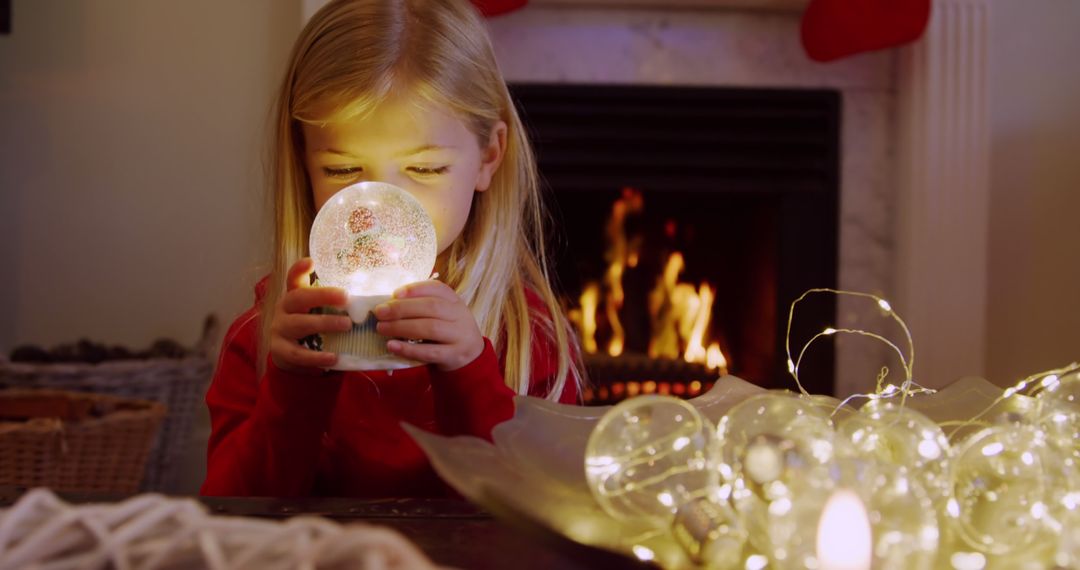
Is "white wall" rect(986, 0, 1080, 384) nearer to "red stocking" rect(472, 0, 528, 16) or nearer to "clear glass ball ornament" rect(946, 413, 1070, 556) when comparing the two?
"red stocking" rect(472, 0, 528, 16)

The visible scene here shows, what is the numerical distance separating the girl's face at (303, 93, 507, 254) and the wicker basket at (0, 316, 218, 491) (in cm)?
105

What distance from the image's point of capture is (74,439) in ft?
5.11

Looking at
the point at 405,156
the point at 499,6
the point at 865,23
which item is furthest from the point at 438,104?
the point at 865,23

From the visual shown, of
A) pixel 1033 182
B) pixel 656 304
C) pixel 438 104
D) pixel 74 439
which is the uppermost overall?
pixel 438 104

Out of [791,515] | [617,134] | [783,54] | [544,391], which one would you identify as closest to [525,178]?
[544,391]

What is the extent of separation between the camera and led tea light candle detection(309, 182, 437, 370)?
67 centimetres

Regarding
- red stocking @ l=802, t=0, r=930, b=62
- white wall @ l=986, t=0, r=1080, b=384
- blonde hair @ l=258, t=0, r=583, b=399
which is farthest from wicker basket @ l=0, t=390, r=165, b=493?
white wall @ l=986, t=0, r=1080, b=384

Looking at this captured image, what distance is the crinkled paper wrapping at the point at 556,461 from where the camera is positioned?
0.44 metres

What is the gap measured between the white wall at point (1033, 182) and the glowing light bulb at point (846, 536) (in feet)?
6.54

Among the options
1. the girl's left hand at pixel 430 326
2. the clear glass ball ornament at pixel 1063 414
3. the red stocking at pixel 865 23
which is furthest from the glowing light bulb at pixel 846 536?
the red stocking at pixel 865 23

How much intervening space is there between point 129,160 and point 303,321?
174cm

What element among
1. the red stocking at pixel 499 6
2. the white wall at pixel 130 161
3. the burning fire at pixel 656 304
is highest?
the red stocking at pixel 499 6

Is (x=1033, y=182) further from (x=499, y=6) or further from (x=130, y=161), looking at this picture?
(x=130, y=161)

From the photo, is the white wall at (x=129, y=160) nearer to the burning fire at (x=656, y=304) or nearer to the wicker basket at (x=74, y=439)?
the wicker basket at (x=74, y=439)
